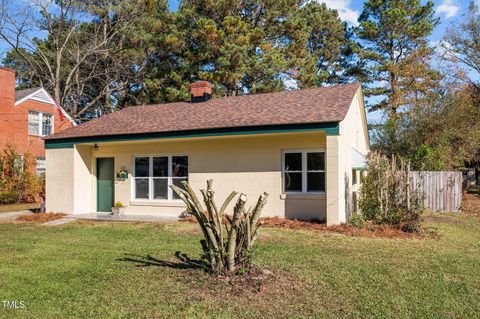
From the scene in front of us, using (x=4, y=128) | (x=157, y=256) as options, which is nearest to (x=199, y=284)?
(x=157, y=256)

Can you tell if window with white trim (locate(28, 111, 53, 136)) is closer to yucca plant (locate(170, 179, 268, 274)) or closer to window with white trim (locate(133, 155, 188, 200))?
window with white trim (locate(133, 155, 188, 200))

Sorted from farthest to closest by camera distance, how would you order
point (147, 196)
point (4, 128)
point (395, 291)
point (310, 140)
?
1. point (4, 128)
2. point (147, 196)
3. point (310, 140)
4. point (395, 291)

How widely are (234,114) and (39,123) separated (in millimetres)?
16269

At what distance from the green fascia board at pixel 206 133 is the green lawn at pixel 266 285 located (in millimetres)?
3078

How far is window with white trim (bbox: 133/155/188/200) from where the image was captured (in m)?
13.8

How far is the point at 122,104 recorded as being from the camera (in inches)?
1313

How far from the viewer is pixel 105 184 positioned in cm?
1493

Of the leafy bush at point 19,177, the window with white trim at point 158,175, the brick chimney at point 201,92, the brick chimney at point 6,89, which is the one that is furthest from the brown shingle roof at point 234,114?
the brick chimney at point 6,89

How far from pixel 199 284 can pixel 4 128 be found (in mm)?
20610

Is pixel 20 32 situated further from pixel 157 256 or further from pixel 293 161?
pixel 157 256

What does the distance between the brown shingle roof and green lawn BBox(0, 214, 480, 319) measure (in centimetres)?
383

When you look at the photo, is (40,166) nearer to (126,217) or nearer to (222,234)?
(126,217)

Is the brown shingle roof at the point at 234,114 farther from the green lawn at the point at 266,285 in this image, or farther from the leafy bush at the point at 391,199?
the green lawn at the point at 266,285

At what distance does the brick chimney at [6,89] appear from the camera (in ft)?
70.1
